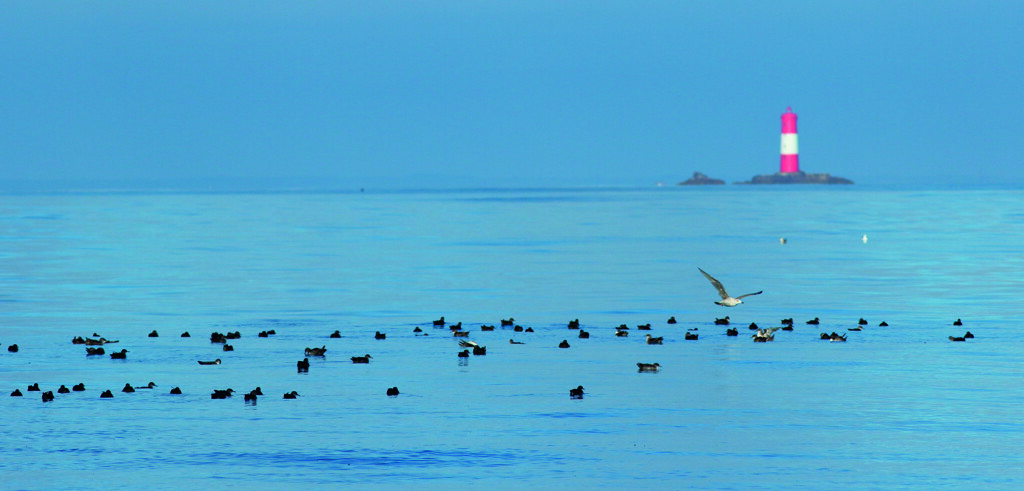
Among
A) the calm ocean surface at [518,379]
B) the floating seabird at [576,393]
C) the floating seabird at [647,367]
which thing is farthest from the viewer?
the floating seabird at [647,367]

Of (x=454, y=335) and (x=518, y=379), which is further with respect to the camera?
(x=454, y=335)

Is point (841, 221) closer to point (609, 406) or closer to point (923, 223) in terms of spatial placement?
point (923, 223)

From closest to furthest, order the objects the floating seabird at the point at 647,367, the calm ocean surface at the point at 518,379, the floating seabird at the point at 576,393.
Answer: the calm ocean surface at the point at 518,379 → the floating seabird at the point at 576,393 → the floating seabird at the point at 647,367

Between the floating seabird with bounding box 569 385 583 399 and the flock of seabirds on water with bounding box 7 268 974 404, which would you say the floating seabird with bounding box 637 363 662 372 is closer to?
the flock of seabirds on water with bounding box 7 268 974 404

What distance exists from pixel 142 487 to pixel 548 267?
40.0 meters

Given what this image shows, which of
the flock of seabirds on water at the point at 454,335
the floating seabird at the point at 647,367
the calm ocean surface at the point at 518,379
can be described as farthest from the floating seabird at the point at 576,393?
the floating seabird at the point at 647,367

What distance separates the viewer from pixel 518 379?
26750 millimetres

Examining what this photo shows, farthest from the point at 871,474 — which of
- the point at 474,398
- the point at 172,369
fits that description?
the point at 172,369

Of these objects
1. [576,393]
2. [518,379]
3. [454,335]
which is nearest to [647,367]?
[518,379]

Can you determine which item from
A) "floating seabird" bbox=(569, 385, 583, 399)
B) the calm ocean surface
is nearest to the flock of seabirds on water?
"floating seabird" bbox=(569, 385, 583, 399)

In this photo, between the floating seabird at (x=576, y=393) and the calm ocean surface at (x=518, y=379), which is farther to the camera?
the floating seabird at (x=576, y=393)

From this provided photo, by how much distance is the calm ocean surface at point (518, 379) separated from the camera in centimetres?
1941

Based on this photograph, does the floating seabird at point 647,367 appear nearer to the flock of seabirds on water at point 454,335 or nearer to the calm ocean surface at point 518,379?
the flock of seabirds on water at point 454,335

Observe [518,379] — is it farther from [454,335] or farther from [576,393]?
[454,335]
